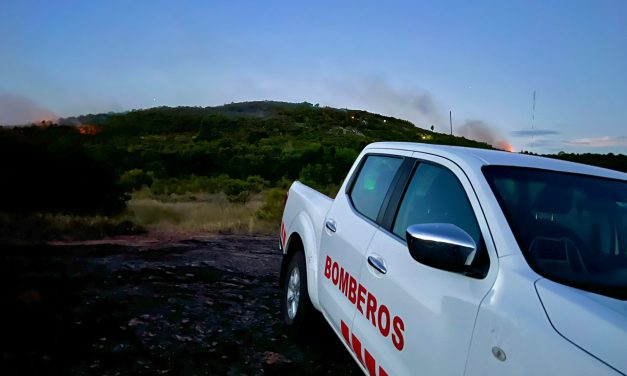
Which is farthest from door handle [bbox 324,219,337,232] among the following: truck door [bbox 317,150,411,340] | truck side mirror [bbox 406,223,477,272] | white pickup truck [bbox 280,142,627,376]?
truck side mirror [bbox 406,223,477,272]

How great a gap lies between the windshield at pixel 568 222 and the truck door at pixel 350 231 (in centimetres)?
91

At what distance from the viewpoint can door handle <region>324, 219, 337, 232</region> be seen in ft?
12.3

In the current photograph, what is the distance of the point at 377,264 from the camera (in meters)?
2.77

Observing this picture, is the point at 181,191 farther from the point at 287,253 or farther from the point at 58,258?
the point at 287,253

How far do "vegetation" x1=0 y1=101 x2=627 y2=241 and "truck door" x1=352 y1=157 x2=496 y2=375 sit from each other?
34.5ft

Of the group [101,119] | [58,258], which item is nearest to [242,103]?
[101,119]

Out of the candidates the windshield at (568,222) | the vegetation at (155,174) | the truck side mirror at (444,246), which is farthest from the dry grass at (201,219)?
the truck side mirror at (444,246)

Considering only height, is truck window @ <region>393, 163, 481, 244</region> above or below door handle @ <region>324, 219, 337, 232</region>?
above

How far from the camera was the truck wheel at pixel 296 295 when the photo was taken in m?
4.27

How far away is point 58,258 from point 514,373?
7.92 metres

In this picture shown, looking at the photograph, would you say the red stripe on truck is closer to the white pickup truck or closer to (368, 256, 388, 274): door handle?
the white pickup truck

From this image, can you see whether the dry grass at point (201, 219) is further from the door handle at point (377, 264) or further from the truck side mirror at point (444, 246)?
the truck side mirror at point (444, 246)

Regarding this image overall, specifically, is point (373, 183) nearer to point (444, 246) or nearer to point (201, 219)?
point (444, 246)

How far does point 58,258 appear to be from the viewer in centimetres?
809
